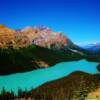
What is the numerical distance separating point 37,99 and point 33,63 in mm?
120288

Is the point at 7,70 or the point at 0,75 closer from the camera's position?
the point at 0,75

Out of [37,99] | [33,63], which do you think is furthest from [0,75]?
[37,99]

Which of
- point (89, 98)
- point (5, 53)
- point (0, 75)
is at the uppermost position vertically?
point (5, 53)

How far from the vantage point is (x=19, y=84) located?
128375mm

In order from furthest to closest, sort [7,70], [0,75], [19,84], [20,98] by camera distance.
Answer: [7,70] → [0,75] → [19,84] → [20,98]

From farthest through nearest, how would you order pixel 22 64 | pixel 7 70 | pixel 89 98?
pixel 22 64 < pixel 7 70 < pixel 89 98

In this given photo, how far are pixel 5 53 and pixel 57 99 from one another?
122053mm

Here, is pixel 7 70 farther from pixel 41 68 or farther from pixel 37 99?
pixel 37 99

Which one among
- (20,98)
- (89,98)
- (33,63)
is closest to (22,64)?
(33,63)

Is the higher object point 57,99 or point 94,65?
point 94,65

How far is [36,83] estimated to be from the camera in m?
134

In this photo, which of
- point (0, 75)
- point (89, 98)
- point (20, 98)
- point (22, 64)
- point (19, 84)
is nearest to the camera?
point (89, 98)

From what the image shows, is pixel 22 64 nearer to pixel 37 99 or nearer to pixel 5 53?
pixel 5 53

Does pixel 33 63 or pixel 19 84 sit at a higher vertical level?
pixel 33 63
